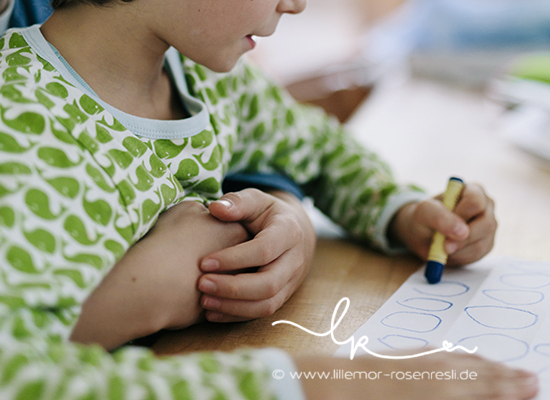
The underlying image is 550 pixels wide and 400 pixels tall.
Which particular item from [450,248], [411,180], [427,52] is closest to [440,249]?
[450,248]

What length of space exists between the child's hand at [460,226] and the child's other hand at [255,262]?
15cm

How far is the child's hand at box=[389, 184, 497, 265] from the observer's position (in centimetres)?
53

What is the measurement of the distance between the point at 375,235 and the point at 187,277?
0.95ft

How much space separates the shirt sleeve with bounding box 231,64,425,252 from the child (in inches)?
0.7

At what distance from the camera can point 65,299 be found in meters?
0.31

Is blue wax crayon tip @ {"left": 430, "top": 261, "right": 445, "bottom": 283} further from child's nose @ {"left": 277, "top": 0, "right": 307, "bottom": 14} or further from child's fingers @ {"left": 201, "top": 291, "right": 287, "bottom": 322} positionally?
child's nose @ {"left": 277, "top": 0, "right": 307, "bottom": 14}

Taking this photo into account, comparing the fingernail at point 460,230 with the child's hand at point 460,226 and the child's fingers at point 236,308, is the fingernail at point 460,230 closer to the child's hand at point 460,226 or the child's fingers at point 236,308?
the child's hand at point 460,226

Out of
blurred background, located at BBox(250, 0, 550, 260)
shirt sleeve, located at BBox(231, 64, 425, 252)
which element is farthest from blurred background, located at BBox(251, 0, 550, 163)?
shirt sleeve, located at BBox(231, 64, 425, 252)

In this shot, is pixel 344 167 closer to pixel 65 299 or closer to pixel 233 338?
pixel 233 338

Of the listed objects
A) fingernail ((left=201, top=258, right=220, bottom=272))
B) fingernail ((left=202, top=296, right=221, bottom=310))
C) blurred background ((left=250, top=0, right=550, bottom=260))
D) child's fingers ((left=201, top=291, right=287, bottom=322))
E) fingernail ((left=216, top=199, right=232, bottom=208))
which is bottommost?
blurred background ((left=250, top=0, right=550, bottom=260))

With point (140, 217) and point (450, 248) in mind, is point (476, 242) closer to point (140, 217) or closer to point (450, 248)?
point (450, 248)

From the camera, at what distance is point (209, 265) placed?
0.40 m

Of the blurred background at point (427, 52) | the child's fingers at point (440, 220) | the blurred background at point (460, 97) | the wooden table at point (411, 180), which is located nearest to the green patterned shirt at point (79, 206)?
the wooden table at point (411, 180)

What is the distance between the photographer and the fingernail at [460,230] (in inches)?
20.6
